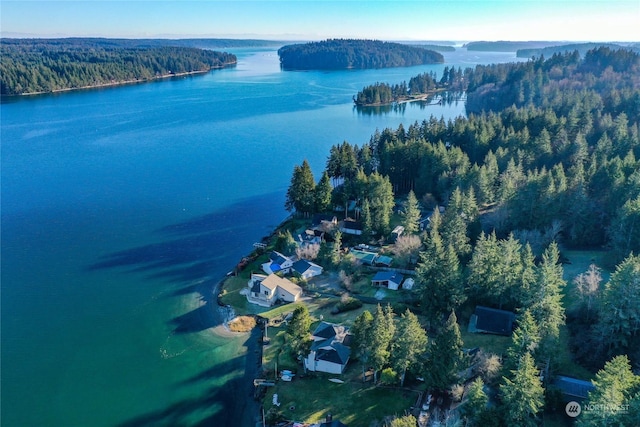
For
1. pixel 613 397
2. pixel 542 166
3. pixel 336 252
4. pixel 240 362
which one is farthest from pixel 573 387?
pixel 542 166

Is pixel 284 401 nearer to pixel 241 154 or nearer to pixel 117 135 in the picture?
pixel 241 154

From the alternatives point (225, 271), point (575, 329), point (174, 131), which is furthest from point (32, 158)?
Result: point (575, 329)

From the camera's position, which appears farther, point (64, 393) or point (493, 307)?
point (493, 307)

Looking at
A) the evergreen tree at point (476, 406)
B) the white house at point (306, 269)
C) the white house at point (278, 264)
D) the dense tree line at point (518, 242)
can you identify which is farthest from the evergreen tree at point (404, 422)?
the white house at point (278, 264)

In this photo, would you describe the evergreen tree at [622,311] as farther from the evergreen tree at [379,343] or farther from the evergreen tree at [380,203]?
the evergreen tree at [380,203]

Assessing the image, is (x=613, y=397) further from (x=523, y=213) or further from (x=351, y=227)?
(x=351, y=227)

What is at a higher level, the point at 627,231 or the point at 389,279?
the point at 627,231
